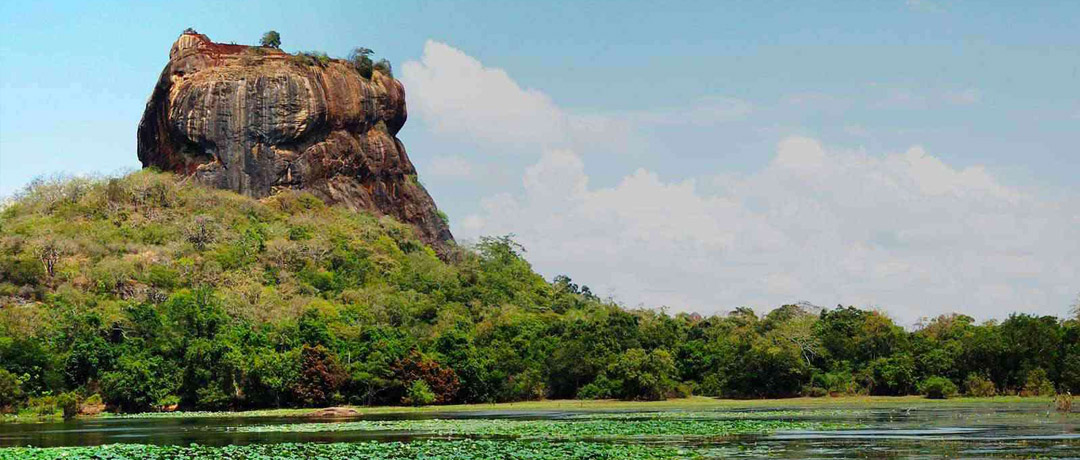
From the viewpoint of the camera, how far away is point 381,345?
8400cm

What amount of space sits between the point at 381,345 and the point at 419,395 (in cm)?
610

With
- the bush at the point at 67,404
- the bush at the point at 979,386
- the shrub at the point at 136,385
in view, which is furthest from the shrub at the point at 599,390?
the bush at the point at 67,404

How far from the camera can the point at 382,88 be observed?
149000 mm

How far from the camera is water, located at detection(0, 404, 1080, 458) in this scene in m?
35.0

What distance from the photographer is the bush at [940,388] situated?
246ft

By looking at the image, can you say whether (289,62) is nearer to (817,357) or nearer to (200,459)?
(817,357)

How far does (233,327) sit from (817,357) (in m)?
40.7

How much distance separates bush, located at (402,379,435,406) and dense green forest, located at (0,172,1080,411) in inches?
5.4

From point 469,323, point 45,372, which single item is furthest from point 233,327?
point 469,323

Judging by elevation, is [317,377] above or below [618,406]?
above

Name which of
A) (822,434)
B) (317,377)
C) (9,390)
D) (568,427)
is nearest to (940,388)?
(568,427)

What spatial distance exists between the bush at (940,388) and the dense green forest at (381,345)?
15 centimetres

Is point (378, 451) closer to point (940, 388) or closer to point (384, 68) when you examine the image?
point (940, 388)

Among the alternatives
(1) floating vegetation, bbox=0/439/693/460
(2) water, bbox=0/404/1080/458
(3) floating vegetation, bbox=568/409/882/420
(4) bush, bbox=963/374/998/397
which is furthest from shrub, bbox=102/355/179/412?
(4) bush, bbox=963/374/998/397
